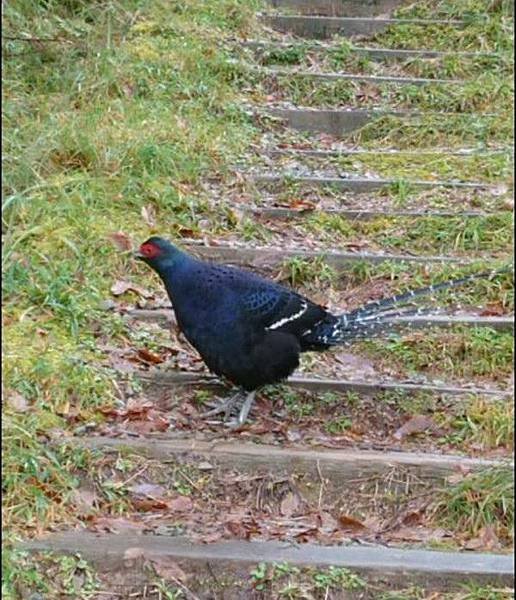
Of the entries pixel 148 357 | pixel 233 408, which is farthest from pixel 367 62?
pixel 233 408

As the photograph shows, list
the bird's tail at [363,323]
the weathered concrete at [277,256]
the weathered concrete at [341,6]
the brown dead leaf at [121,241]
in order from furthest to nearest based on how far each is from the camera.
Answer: the weathered concrete at [341,6], the weathered concrete at [277,256], the brown dead leaf at [121,241], the bird's tail at [363,323]

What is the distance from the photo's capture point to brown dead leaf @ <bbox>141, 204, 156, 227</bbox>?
253 inches

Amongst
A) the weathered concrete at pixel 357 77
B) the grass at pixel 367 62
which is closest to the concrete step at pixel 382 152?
the weathered concrete at pixel 357 77

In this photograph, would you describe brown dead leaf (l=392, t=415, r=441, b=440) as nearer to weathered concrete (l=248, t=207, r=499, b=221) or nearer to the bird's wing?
the bird's wing

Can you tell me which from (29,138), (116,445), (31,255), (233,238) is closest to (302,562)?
(116,445)

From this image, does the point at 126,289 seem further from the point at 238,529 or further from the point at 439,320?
the point at 238,529

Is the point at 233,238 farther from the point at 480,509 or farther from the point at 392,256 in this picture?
the point at 480,509

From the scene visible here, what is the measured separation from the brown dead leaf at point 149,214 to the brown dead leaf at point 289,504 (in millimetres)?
2184

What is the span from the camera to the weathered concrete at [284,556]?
4.11 m

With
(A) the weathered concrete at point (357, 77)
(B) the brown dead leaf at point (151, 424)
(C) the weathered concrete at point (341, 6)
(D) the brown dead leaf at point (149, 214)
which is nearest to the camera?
(B) the brown dead leaf at point (151, 424)

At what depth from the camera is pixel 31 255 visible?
5.65m

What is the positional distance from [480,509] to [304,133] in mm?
4433

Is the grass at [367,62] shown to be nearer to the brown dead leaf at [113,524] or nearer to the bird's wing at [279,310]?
the bird's wing at [279,310]

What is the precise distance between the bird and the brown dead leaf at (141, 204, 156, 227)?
124 cm
